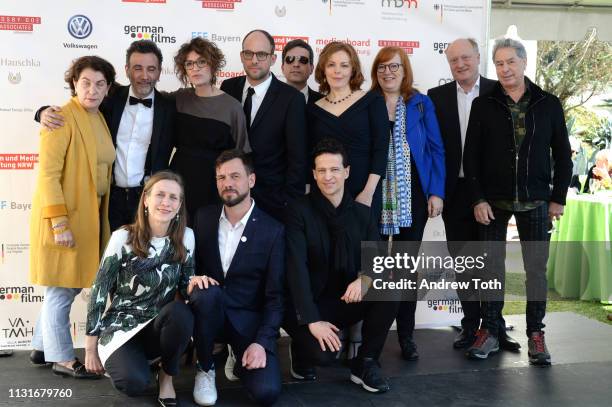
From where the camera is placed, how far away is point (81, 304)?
12.3ft

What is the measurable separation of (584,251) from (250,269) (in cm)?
321

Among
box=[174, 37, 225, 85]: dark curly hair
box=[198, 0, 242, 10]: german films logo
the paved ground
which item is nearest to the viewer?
the paved ground

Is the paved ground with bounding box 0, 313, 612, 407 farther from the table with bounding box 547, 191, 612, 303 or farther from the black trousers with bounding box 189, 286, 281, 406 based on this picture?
the table with bounding box 547, 191, 612, 303

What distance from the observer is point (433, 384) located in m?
3.00

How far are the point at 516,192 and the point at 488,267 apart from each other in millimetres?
447

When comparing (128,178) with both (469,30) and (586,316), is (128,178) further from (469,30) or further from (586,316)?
(586,316)

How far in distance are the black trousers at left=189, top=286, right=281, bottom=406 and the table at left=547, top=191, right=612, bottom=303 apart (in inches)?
118

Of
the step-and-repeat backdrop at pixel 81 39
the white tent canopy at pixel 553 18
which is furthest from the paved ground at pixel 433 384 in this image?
the white tent canopy at pixel 553 18

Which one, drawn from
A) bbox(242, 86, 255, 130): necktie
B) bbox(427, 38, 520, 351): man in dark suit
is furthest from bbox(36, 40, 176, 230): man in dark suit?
bbox(427, 38, 520, 351): man in dark suit

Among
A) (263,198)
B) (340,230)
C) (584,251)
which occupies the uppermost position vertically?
(263,198)

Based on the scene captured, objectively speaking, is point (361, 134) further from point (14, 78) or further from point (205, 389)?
point (14, 78)

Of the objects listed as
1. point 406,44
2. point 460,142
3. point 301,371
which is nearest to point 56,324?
point 301,371

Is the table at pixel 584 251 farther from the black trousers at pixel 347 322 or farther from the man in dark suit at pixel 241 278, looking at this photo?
the man in dark suit at pixel 241 278

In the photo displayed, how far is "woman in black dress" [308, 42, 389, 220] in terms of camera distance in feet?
9.95
